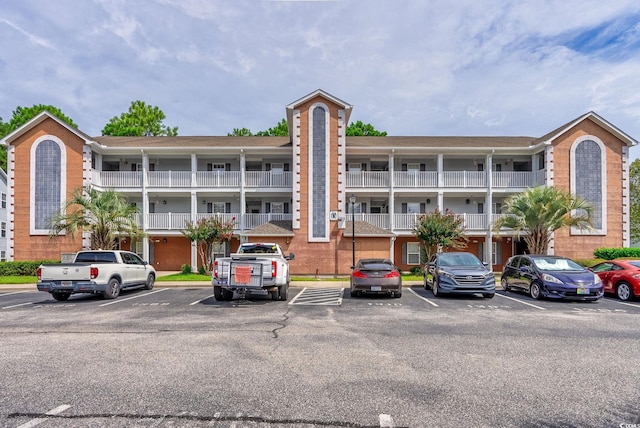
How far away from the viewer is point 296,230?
23094 mm

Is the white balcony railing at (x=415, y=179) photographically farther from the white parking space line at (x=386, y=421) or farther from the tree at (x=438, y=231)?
the white parking space line at (x=386, y=421)

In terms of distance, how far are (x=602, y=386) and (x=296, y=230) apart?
1909cm

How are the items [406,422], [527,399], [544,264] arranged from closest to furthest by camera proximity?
[406,422]
[527,399]
[544,264]

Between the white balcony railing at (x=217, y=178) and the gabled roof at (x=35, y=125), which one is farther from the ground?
the gabled roof at (x=35, y=125)

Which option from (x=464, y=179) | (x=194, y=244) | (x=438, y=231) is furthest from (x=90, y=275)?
(x=464, y=179)

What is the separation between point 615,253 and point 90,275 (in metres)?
27.2

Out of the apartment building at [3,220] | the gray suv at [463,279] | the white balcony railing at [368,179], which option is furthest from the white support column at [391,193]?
the apartment building at [3,220]

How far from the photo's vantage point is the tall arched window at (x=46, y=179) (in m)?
24.1

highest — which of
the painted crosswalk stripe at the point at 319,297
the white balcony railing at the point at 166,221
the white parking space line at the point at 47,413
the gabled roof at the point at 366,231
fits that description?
the white balcony railing at the point at 166,221

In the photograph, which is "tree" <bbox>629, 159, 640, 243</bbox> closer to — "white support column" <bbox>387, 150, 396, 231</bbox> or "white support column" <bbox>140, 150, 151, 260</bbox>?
"white support column" <bbox>387, 150, 396, 231</bbox>

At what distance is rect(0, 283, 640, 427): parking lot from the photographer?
3.98 m

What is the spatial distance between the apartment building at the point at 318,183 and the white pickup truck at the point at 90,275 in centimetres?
911

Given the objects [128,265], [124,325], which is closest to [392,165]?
[128,265]

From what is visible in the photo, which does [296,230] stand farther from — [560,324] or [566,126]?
[566,126]
